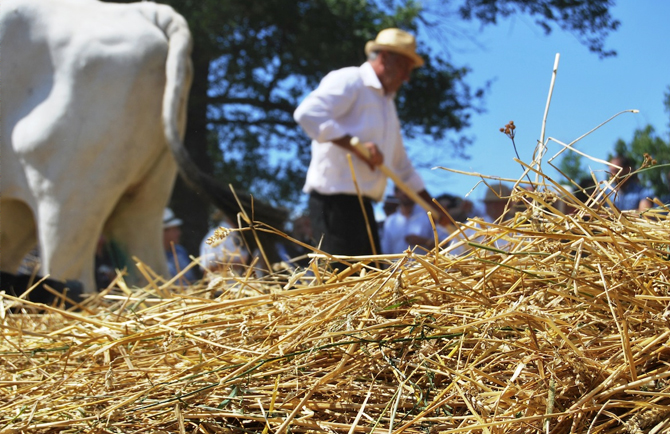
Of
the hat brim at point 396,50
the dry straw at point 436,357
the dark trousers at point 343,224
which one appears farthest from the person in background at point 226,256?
the hat brim at point 396,50

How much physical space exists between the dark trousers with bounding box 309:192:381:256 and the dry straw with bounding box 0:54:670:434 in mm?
1589

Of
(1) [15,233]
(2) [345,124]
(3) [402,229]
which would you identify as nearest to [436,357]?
(2) [345,124]

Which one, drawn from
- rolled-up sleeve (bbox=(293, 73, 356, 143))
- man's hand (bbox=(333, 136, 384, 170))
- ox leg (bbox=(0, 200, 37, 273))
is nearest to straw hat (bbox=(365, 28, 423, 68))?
rolled-up sleeve (bbox=(293, 73, 356, 143))

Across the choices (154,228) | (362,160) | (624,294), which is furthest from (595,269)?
(154,228)

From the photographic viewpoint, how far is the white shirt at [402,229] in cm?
473

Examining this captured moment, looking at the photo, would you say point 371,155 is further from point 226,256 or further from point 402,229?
point 402,229

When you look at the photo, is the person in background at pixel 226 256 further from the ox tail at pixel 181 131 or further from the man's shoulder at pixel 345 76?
the man's shoulder at pixel 345 76

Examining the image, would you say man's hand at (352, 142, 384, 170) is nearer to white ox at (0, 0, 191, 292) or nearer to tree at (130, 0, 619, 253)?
white ox at (0, 0, 191, 292)

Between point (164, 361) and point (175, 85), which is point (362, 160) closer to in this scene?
point (175, 85)

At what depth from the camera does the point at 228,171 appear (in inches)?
392

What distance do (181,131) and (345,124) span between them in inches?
39.3

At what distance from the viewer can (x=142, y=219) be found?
3760 millimetres

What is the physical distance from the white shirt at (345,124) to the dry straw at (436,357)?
1.68 metres

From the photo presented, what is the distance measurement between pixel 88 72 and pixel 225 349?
2.41 metres
